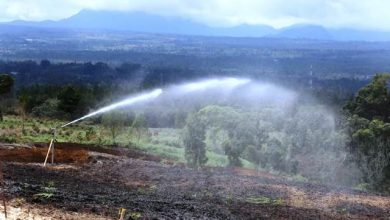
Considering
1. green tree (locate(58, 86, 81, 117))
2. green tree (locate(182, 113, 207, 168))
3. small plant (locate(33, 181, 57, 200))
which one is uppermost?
small plant (locate(33, 181, 57, 200))

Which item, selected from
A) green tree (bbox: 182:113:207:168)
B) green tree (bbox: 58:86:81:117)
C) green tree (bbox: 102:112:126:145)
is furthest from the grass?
green tree (bbox: 58:86:81:117)

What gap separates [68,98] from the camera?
186ft

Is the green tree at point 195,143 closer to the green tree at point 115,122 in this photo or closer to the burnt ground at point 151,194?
the burnt ground at point 151,194

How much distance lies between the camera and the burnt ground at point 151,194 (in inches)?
606

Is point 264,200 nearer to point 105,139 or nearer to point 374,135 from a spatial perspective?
point 374,135

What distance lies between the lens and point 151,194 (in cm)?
1894

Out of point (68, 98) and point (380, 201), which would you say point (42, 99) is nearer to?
point (68, 98)

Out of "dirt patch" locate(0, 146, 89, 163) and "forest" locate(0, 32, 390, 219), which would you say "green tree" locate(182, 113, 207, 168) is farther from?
"dirt patch" locate(0, 146, 89, 163)

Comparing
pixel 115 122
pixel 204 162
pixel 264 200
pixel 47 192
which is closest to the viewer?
pixel 47 192

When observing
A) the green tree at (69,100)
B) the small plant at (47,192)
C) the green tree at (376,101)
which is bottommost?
the green tree at (69,100)

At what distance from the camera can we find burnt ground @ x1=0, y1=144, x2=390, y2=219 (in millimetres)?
15391

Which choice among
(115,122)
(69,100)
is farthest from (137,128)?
(69,100)

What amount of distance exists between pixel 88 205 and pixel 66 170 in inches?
258

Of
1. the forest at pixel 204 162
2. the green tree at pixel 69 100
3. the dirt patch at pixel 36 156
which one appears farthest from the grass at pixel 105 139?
the green tree at pixel 69 100
